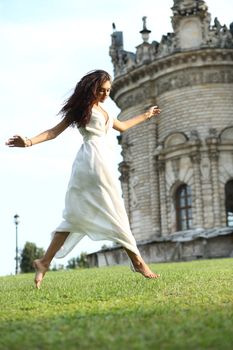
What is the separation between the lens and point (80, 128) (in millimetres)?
7613

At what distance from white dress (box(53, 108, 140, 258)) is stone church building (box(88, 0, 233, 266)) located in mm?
24572

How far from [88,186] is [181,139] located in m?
27.5

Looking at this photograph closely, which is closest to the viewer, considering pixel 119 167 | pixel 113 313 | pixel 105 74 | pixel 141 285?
pixel 113 313

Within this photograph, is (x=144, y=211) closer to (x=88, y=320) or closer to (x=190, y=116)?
(x=190, y=116)

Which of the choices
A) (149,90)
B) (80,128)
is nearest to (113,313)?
(80,128)

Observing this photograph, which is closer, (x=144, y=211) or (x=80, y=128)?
(x=80, y=128)

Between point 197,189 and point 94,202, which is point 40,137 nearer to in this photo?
point 94,202

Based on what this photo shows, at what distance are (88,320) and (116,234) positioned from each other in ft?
9.50

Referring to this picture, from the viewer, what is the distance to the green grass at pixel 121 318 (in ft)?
12.2

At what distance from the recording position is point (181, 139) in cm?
3462

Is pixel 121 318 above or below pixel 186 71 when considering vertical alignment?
below

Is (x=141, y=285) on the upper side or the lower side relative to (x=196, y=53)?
lower

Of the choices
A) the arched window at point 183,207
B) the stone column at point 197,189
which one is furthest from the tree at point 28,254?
the stone column at point 197,189

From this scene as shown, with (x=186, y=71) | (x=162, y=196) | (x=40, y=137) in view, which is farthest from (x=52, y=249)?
(x=186, y=71)
